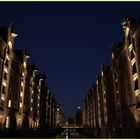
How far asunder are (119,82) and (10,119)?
85.7 feet

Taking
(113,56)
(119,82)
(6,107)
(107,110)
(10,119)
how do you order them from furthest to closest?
(107,110)
(113,56)
(119,82)
(10,119)
(6,107)

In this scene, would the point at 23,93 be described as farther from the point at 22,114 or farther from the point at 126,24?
the point at 126,24

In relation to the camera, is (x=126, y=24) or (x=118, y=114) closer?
(x=126, y=24)

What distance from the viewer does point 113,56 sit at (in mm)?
57406

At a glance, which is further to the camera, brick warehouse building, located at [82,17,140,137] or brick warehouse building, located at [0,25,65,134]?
brick warehouse building, located at [0,25,65,134]

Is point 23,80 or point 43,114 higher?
point 23,80

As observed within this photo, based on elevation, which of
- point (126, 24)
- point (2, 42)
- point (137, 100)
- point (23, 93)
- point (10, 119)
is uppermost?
point (126, 24)

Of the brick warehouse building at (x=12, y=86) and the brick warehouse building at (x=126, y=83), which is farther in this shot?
the brick warehouse building at (x=12, y=86)

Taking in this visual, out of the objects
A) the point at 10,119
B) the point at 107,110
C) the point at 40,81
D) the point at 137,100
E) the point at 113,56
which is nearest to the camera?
the point at 137,100

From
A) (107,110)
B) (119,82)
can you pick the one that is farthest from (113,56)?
(107,110)

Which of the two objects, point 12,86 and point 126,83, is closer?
point 126,83

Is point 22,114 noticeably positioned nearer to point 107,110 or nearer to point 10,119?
point 10,119

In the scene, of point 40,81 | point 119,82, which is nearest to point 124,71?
point 119,82

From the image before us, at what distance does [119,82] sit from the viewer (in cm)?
5312
